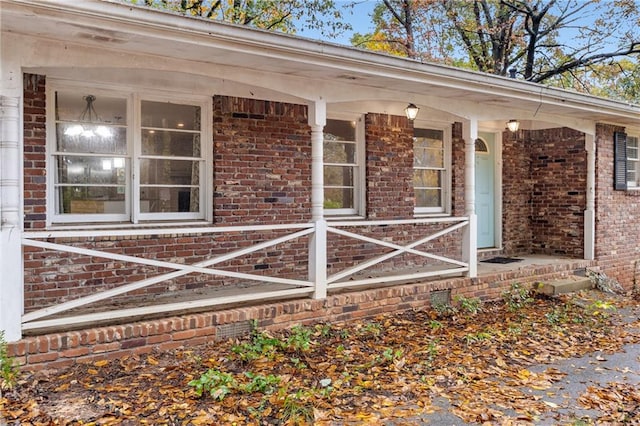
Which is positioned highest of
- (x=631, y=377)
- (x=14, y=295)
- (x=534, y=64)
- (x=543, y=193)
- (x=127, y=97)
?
(x=534, y=64)

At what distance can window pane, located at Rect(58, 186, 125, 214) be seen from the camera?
5520mm

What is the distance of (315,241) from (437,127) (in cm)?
404

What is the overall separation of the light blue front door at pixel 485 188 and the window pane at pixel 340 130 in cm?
301

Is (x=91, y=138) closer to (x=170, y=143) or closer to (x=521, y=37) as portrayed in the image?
(x=170, y=143)

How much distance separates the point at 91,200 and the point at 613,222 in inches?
361

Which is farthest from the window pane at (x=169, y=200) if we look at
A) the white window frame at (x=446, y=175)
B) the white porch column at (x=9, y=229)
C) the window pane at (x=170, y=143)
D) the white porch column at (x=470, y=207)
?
the white window frame at (x=446, y=175)

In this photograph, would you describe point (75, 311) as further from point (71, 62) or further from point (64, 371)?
point (71, 62)

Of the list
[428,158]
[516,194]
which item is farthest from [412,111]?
[516,194]

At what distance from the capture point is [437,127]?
8.55 metres

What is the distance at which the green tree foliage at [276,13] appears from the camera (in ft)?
46.5

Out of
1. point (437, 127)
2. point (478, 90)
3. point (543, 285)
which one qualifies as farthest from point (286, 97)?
point (543, 285)

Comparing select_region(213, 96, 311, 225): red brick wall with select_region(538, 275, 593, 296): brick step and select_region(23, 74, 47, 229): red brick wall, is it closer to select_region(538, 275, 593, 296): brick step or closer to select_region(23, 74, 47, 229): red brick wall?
select_region(23, 74, 47, 229): red brick wall

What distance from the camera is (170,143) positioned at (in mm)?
6102

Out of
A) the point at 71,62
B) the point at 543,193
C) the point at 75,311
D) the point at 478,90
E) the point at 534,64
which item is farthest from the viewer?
the point at 534,64
